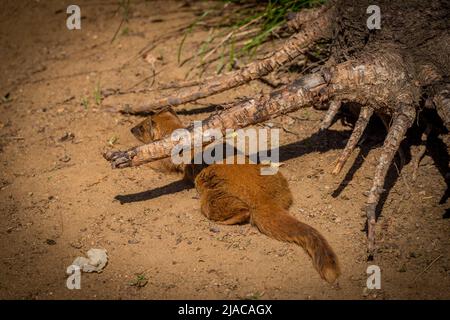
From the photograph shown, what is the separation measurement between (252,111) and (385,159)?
852mm

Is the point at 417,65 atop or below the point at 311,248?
atop

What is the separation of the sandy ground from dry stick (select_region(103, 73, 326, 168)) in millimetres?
545

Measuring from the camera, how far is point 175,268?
291 cm

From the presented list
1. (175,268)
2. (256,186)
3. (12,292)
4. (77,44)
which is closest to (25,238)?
(12,292)

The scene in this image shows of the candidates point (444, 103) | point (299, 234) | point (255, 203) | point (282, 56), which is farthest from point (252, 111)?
point (444, 103)

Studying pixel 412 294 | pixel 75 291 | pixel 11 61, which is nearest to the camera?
pixel 412 294

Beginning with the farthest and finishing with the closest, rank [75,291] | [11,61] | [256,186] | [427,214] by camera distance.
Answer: [11,61], [256,186], [427,214], [75,291]

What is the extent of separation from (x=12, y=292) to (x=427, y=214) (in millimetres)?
2611

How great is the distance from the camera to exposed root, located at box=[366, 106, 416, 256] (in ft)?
8.86

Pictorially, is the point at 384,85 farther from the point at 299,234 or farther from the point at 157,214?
the point at 157,214

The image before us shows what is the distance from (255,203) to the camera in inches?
125

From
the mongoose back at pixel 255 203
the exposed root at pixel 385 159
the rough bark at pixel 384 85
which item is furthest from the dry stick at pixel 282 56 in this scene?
the exposed root at pixel 385 159

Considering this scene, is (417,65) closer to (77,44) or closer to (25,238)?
(25,238)

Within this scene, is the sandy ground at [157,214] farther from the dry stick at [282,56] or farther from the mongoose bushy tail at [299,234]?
the dry stick at [282,56]
